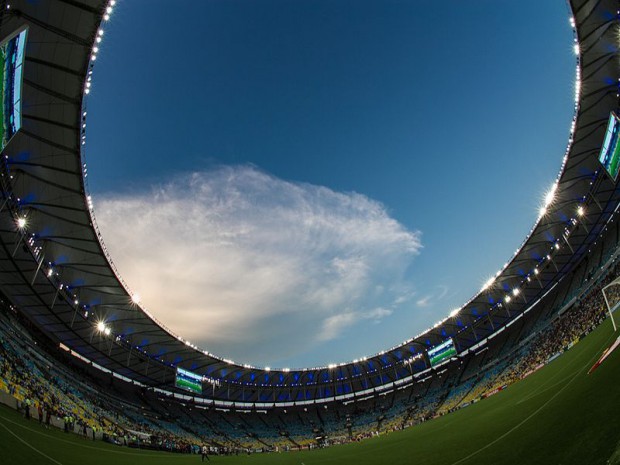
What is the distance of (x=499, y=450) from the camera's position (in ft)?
32.1

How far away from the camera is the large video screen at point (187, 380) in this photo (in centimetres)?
5034

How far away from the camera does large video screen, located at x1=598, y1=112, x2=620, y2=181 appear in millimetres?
24719

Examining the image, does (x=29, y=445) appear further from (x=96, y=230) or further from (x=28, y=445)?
(x=96, y=230)

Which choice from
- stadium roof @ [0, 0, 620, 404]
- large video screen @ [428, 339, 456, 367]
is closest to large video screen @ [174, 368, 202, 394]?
stadium roof @ [0, 0, 620, 404]

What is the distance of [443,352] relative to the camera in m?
59.6

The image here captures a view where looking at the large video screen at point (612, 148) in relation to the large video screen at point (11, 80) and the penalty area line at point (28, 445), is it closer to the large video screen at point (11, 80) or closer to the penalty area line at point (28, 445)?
the large video screen at point (11, 80)

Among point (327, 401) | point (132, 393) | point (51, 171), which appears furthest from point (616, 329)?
point (327, 401)

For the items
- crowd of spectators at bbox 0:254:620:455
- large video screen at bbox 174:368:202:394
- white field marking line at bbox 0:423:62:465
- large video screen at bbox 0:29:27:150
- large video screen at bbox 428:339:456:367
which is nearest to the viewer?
white field marking line at bbox 0:423:62:465

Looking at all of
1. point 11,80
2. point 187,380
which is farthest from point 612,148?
point 187,380

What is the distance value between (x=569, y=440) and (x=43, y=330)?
51338 mm

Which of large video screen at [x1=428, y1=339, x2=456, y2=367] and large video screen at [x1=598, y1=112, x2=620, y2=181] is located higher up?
large video screen at [x1=598, y1=112, x2=620, y2=181]

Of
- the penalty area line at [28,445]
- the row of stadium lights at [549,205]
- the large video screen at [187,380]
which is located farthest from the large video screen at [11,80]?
the large video screen at [187,380]

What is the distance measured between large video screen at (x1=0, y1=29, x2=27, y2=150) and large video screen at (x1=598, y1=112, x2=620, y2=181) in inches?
1409

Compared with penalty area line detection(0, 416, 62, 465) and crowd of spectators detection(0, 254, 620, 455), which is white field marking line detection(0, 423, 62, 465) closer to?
penalty area line detection(0, 416, 62, 465)
